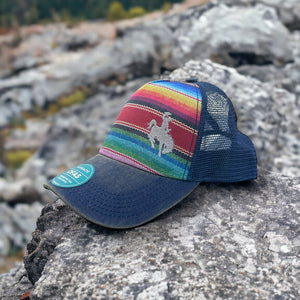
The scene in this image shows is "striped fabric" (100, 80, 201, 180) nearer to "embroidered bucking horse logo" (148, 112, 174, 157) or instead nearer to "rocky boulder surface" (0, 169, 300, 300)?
"embroidered bucking horse logo" (148, 112, 174, 157)

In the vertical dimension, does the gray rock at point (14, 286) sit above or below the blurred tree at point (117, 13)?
above

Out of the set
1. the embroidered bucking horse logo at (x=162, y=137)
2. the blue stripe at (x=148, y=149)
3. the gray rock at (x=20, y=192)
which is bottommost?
the gray rock at (x=20, y=192)

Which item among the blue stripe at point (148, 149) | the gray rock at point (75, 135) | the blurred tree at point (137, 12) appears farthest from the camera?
the blurred tree at point (137, 12)

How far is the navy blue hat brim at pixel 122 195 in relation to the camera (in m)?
1.08

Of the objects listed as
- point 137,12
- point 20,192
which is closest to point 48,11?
point 137,12

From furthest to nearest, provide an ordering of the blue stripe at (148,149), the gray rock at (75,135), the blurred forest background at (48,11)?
the blurred forest background at (48,11)
the gray rock at (75,135)
the blue stripe at (148,149)

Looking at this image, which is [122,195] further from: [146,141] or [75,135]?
[75,135]

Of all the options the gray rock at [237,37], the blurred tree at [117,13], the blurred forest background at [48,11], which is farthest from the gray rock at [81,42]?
the gray rock at [237,37]

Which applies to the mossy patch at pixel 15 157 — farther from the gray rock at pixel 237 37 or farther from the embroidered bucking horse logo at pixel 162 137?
the embroidered bucking horse logo at pixel 162 137

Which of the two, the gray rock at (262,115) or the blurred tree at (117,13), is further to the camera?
the blurred tree at (117,13)

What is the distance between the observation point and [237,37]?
3070mm

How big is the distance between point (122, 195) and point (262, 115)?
52.1 inches

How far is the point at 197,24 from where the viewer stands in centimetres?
330

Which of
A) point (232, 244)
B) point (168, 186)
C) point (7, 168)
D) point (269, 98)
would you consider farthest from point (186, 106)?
point (7, 168)
